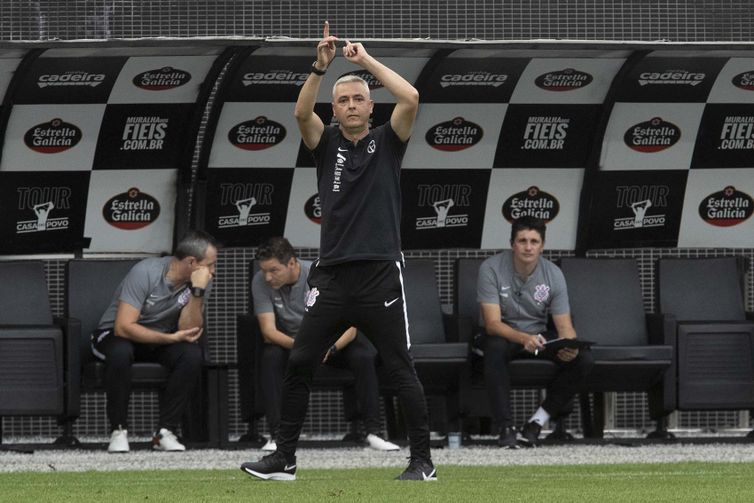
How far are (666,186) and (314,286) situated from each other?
4.29m

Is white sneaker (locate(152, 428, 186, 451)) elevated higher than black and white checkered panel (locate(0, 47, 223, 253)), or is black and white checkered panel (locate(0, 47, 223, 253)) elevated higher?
black and white checkered panel (locate(0, 47, 223, 253))

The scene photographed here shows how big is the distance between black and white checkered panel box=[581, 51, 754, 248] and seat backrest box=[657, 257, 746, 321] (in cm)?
27

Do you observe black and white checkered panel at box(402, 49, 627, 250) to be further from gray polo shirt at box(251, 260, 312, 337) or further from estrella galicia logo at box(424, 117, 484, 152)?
gray polo shirt at box(251, 260, 312, 337)

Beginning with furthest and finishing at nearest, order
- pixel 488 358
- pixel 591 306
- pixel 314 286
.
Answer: pixel 591 306
pixel 488 358
pixel 314 286

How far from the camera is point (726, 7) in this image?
33.9 ft

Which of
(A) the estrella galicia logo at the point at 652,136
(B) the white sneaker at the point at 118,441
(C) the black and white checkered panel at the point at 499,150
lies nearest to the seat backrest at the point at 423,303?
(C) the black and white checkered panel at the point at 499,150

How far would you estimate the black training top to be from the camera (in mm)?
6520

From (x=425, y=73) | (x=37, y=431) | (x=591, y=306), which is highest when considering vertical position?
(x=425, y=73)

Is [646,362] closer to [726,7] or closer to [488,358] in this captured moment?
[488,358]

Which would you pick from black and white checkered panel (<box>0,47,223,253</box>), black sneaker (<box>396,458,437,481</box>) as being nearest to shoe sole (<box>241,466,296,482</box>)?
black sneaker (<box>396,458,437,481</box>)

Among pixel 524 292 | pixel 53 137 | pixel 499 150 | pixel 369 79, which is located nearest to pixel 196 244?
pixel 53 137

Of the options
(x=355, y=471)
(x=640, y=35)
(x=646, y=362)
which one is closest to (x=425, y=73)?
(x=640, y=35)

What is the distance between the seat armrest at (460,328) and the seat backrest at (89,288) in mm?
1990

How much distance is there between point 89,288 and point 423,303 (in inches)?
79.3
